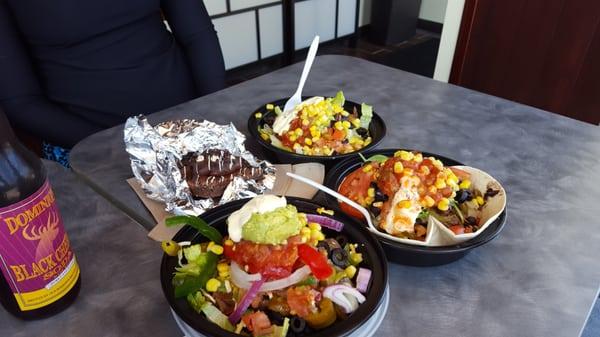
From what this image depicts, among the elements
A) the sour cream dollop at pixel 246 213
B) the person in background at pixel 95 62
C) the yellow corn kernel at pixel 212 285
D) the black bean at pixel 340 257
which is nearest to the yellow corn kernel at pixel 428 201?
the black bean at pixel 340 257

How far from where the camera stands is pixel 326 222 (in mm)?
853

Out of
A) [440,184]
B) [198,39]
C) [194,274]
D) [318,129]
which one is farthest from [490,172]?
[198,39]

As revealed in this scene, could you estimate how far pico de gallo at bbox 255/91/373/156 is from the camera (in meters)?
1.15

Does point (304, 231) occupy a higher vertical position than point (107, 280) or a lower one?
higher

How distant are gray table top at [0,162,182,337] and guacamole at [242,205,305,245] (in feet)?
0.67

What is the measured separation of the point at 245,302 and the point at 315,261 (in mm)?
125

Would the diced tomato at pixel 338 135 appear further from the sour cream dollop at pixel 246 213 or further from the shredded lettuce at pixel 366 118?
the sour cream dollop at pixel 246 213

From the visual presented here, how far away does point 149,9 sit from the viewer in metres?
1.65

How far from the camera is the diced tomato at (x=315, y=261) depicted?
0.72 meters

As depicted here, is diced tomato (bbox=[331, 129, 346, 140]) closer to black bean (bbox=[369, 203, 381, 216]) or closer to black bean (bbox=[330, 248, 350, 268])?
black bean (bbox=[369, 203, 381, 216])

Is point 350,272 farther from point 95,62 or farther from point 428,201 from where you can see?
point 95,62

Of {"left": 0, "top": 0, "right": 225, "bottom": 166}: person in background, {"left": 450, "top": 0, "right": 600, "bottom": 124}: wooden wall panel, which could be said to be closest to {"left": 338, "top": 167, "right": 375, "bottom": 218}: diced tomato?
{"left": 0, "top": 0, "right": 225, "bottom": 166}: person in background

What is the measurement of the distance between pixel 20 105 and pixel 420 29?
473cm

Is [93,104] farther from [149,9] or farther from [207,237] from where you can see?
[207,237]
